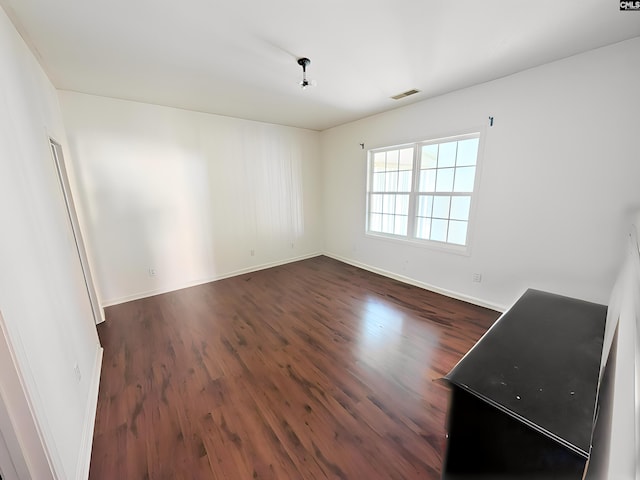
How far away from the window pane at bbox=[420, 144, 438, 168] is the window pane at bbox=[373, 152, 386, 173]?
76 cm

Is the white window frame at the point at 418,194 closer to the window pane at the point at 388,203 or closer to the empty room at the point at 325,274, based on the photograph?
the empty room at the point at 325,274

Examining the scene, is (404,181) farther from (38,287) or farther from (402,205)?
(38,287)

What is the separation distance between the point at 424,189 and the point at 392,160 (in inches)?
31.4

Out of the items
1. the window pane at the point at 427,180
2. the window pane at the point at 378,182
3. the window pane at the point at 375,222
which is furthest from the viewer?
the window pane at the point at 375,222

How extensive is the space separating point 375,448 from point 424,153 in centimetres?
345

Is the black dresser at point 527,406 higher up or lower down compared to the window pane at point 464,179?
lower down

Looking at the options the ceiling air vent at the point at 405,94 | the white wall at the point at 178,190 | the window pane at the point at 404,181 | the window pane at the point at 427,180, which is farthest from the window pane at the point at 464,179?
the white wall at the point at 178,190

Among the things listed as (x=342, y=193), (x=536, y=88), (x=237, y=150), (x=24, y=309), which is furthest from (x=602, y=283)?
(x=237, y=150)

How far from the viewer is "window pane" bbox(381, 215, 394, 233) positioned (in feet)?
13.8

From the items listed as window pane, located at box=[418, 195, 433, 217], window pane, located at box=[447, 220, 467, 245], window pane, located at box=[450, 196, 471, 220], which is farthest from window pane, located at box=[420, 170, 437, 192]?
window pane, located at box=[447, 220, 467, 245]

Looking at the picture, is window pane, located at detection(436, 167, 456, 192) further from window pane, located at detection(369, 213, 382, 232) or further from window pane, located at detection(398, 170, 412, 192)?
window pane, located at detection(369, 213, 382, 232)

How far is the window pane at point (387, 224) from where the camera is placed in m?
4.20

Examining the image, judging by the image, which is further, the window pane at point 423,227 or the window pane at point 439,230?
the window pane at point 423,227

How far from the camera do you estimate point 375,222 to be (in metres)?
4.45
